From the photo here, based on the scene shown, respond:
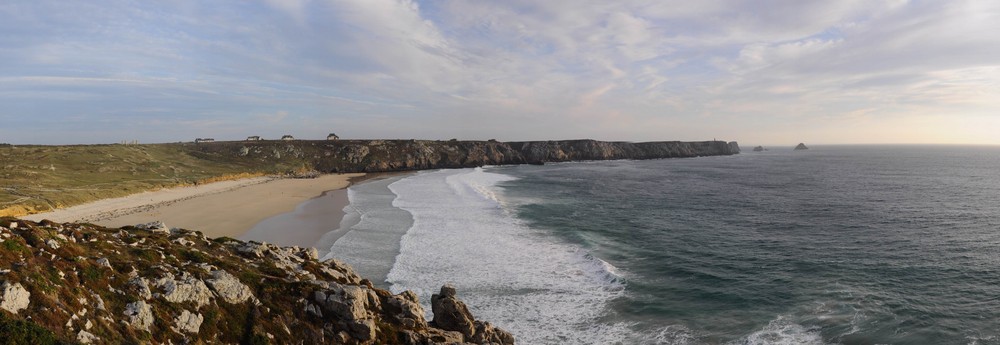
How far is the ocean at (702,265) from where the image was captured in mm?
20953

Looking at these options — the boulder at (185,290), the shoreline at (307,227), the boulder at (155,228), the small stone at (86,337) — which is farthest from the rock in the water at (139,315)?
the shoreline at (307,227)

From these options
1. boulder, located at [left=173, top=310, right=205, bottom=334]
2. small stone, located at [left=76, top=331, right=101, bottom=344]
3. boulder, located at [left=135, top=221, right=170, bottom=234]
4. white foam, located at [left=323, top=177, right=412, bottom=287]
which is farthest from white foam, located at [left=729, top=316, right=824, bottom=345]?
boulder, located at [left=135, top=221, right=170, bottom=234]

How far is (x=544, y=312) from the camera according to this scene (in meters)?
22.7

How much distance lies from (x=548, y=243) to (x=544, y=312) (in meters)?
14.0

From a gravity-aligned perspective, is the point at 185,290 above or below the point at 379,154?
below

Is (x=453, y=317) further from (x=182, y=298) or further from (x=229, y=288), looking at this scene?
(x=182, y=298)

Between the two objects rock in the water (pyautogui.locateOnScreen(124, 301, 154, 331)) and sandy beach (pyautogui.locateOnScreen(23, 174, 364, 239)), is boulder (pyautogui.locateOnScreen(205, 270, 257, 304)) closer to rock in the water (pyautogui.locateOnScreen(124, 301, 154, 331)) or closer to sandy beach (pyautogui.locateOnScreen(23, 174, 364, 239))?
rock in the water (pyautogui.locateOnScreen(124, 301, 154, 331))

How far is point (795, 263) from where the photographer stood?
3052 centimetres

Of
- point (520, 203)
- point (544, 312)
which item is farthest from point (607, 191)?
point (544, 312)

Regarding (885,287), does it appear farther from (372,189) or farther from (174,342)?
(372,189)

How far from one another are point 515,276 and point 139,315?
19.5m

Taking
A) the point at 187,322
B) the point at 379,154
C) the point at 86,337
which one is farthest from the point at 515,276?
the point at 379,154

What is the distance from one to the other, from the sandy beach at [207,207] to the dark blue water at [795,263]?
26985 mm

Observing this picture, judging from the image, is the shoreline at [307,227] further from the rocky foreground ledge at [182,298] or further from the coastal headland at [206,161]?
the coastal headland at [206,161]
